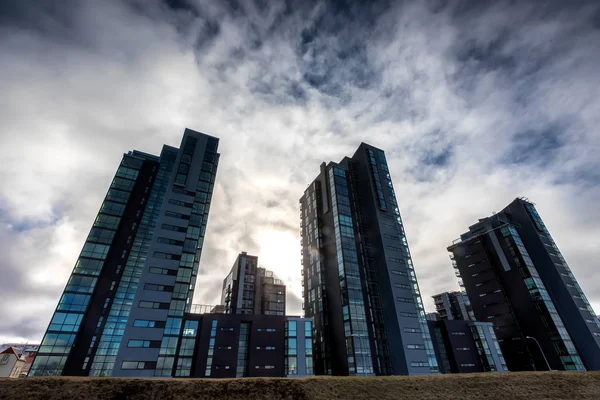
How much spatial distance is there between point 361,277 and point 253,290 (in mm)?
52028

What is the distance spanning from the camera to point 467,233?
106375 mm

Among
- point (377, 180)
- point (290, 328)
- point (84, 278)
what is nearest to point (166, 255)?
point (84, 278)

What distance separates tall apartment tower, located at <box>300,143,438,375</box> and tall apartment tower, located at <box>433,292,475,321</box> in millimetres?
74763

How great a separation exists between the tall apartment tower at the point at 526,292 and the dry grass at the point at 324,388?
6791 centimetres

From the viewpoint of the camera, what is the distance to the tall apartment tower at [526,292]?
248 feet

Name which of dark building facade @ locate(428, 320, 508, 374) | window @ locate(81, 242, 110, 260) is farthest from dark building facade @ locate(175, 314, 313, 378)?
dark building facade @ locate(428, 320, 508, 374)

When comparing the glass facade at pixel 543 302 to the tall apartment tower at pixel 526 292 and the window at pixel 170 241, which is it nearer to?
the tall apartment tower at pixel 526 292

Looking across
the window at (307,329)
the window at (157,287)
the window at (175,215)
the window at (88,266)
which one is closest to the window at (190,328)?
the window at (157,287)

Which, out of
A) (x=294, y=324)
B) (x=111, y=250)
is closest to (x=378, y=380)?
(x=294, y=324)

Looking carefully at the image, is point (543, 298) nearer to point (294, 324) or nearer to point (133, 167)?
point (294, 324)

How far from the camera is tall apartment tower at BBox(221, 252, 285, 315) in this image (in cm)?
10375

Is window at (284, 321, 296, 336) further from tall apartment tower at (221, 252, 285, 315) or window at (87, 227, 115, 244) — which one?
window at (87, 227, 115, 244)

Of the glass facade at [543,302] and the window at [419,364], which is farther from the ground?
the glass facade at [543,302]

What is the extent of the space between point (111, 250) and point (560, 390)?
284 feet
